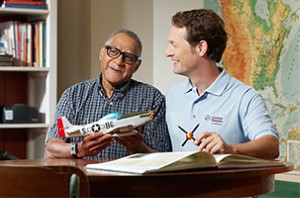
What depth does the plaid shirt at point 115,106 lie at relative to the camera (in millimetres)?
2898

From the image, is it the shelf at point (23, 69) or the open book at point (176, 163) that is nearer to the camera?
the open book at point (176, 163)

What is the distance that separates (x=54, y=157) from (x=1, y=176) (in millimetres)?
972

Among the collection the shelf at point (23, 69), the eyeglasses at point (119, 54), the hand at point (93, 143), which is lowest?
the hand at point (93, 143)

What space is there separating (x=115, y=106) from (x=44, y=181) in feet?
4.41

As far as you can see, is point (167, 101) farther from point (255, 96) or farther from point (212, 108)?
point (255, 96)

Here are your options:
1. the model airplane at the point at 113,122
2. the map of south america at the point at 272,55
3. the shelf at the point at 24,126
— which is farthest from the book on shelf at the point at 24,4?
the model airplane at the point at 113,122

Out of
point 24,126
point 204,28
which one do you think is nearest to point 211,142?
point 204,28

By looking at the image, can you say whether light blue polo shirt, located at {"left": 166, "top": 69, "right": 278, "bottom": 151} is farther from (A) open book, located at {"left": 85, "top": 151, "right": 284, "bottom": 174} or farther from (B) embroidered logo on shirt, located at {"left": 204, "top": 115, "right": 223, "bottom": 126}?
(A) open book, located at {"left": 85, "top": 151, "right": 284, "bottom": 174}

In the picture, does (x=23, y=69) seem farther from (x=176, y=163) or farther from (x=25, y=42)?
(x=176, y=163)

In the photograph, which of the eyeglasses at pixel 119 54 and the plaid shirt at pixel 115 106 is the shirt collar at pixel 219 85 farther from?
the eyeglasses at pixel 119 54

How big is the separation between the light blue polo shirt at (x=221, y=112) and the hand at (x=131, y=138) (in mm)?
282

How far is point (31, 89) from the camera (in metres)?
4.52

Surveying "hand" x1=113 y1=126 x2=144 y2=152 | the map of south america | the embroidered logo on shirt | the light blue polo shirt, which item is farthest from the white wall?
"hand" x1=113 y1=126 x2=144 y2=152

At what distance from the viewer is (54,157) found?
8.87 feet
